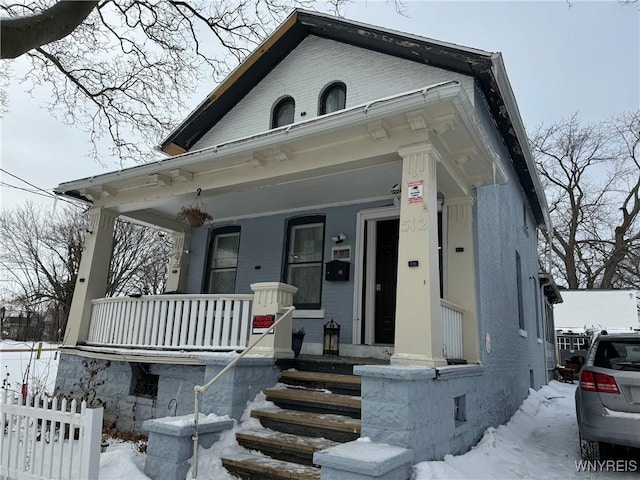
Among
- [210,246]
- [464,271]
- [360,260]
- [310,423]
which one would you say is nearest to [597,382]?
[464,271]

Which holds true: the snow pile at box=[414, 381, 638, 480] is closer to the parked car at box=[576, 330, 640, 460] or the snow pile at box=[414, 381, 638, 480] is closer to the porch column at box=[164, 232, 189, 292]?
the parked car at box=[576, 330, 640, 460]

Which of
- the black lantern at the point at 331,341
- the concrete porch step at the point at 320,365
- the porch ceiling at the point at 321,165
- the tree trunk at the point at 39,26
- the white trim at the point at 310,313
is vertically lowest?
the concrete porch step at the point at 320,365

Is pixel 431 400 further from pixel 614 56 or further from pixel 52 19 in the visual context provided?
pixel 614 56

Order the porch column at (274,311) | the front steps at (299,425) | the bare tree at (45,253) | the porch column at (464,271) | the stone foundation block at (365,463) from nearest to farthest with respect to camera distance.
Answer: the stone foundation block at (365,463) → the front steps at (299,425) → the porch column at (274,311) → the porch column at (464,271) → the bare tree at (45,253)

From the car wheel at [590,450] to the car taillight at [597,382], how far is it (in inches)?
34.0

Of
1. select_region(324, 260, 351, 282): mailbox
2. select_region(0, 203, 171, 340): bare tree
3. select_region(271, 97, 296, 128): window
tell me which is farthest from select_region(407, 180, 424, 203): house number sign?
select_region(0, 203, 171, 340): bare tree

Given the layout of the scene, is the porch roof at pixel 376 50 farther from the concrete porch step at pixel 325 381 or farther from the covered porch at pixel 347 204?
the concrete porch step at pixel 325 381

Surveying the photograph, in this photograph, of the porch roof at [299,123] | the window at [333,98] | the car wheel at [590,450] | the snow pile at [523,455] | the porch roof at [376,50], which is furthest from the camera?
the window at [333,98]

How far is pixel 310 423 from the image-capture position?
418cm

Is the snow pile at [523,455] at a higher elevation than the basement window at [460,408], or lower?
lower

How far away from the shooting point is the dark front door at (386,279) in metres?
6.80

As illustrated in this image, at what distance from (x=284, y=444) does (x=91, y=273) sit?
15.5 feet

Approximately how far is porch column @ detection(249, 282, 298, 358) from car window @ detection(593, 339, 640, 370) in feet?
11.1

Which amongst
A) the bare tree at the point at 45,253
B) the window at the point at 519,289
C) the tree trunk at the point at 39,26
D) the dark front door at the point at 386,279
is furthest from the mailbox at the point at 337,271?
the bare tree at the point at 45,253
